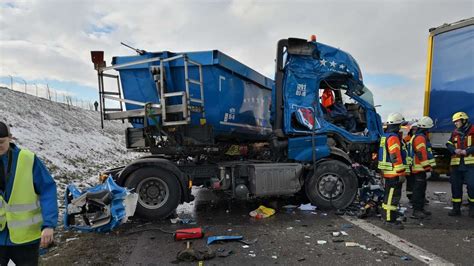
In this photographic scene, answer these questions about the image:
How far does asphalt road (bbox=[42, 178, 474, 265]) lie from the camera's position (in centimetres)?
375

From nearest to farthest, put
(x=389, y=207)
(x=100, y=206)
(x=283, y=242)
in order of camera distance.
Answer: (x=283, y=242), (x=100, y=206), (x=389, y=207)

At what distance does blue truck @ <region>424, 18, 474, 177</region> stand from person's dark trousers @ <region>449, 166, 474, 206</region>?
34.5 inches

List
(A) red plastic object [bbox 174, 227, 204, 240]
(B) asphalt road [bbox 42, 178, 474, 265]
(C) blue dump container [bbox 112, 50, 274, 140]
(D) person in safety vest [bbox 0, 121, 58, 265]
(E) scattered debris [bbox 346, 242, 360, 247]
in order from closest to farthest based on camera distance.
A: (D) person in safety vest [bbox 0, 121, 58, 265]
(B) asphalt road [bbox 42, 178, 474, 265]
(E) scattered debris [bbox 346, 242, 360, 247]
(A) red plastic object [bbox 174, 227, 204, 240]
(C) blue dump container [bbox 112, 50, 274, 140]

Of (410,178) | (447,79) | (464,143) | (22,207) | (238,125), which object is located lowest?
(410,178)

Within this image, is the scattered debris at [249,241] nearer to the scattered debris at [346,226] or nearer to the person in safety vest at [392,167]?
the scattered debris at [346,226]

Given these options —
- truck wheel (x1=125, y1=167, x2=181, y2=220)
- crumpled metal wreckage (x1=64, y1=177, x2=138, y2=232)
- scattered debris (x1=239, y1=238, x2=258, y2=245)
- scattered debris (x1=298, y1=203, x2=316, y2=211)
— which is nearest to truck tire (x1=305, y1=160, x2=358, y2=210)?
scattered debris (x1=298, y1=203, x2=316, y2=211)

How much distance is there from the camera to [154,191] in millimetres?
5391

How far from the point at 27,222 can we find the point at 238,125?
4153mm

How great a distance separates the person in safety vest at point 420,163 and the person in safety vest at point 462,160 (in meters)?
0.41

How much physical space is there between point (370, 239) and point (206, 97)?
10.3ft

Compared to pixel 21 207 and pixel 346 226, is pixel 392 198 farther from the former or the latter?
pixel 21 207

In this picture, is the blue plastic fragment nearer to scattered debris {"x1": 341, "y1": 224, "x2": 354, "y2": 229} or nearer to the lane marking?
scattered debris {"x1": 341, "y1": 224, "x2": 354, "y2": 229}

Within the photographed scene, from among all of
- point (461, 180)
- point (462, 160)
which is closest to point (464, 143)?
point (462, 160)

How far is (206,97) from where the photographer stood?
5539 millimetres
